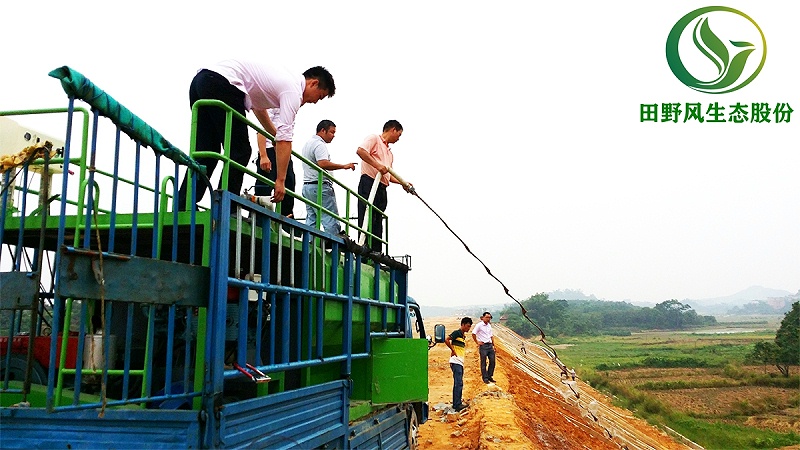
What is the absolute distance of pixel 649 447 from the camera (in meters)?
15.1

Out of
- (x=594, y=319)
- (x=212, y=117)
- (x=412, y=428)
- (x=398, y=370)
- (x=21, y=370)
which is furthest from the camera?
(x=594, y=319)

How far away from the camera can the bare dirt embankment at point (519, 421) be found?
9.43 m

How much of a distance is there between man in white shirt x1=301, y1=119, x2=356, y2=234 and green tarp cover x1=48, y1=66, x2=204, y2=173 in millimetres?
2705

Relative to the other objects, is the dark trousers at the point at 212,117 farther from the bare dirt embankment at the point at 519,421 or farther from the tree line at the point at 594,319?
the tree line at the point at 594,319

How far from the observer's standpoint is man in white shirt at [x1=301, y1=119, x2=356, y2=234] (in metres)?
5.67

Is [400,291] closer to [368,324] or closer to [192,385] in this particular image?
[368,324]

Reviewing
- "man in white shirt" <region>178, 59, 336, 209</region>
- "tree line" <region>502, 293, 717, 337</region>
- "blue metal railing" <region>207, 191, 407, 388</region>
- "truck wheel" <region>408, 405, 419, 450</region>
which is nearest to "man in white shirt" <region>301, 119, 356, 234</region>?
"blue metal railing" <region>207, 191, 407, 388</region>

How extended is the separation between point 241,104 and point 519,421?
8.42 metres

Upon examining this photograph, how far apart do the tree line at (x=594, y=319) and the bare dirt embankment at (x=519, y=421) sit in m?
55.8

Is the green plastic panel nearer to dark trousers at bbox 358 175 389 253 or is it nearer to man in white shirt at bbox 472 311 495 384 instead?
dark trousers at bbox 358 175 389 253

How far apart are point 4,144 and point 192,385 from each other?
237 centimetres

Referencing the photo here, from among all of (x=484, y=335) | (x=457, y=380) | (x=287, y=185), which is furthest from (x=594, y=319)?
(x=287, y=185)

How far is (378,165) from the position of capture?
6344mm

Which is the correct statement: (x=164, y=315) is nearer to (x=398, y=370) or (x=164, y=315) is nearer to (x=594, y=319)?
(x=398, y=370)
